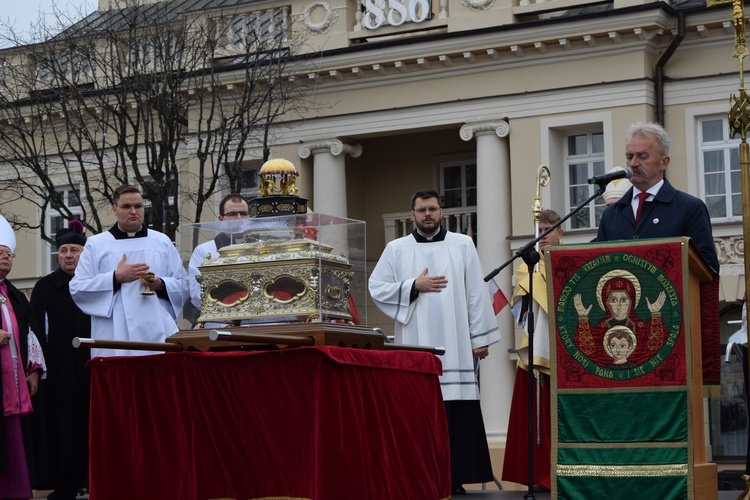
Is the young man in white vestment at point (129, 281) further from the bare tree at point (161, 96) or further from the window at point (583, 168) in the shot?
the window at point (583, 168)

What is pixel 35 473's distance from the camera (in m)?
11.1

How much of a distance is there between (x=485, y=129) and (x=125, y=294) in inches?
751

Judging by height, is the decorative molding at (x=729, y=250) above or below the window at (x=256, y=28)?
below

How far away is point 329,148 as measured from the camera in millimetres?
30828

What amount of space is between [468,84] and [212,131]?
5194 mm

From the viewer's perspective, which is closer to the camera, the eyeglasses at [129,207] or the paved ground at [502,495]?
the eyeglasses at [129,207]

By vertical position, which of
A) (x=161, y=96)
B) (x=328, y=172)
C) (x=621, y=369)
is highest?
(x=161, y=96)

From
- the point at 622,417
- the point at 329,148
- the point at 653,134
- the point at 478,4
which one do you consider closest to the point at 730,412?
the point at 478,4

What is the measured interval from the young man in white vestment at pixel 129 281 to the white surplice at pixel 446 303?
2.13 m

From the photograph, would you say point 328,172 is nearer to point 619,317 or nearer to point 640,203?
point 640,203

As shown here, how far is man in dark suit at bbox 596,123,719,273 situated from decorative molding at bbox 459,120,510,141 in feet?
64.5

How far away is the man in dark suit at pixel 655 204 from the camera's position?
28.9 feet

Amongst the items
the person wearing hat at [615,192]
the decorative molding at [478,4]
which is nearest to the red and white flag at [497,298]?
the person wearing hat at [615,192]

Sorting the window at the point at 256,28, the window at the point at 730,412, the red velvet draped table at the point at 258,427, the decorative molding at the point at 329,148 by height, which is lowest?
the window at the point at 730,412
